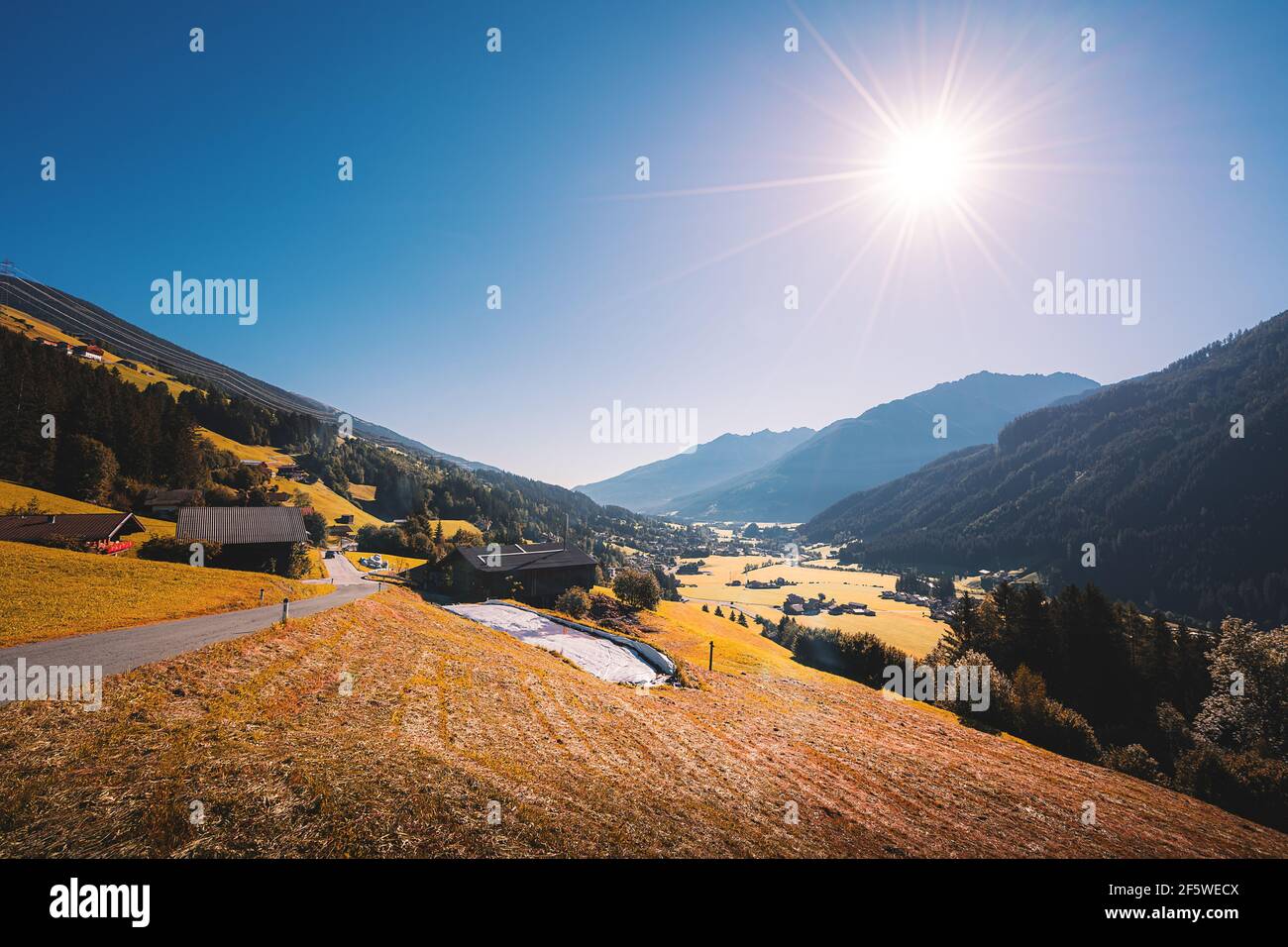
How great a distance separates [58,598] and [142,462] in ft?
263

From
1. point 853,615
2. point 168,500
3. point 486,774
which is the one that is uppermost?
point 168,500

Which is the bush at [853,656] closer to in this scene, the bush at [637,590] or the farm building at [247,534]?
the bush at [637,590]

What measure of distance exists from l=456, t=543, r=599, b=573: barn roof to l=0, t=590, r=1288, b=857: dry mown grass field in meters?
35.1

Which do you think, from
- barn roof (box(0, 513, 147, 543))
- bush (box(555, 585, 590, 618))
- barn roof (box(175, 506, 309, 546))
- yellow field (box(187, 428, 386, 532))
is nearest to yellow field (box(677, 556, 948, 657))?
bush (box(555, 585, 590, 618))

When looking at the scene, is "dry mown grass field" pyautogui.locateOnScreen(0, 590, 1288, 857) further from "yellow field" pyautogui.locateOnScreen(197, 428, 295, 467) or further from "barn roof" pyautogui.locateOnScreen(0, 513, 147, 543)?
"yellow field" pyautogui.locateOnScreen(197, 428, 295, 467)

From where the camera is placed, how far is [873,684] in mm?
52344

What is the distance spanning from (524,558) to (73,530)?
44.6 m

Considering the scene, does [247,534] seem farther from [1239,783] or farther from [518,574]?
[1239,783]

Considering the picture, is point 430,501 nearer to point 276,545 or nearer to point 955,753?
point 276,545

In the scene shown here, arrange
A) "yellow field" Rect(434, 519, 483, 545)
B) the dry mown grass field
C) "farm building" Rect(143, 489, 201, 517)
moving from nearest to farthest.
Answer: the dry mown grass field < "farm building" Rect(143, 489, 201, 517) < "yellow field" Rect(434, 519, 483, 545)

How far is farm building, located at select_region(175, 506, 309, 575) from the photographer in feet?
163

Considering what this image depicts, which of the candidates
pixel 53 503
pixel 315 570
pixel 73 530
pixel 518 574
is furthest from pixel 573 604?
pixel 53 503

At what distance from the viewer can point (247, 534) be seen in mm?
51562
